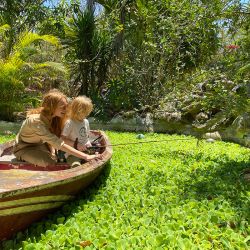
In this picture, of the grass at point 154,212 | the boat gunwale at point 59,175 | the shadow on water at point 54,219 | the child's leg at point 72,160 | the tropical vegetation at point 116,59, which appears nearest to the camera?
the boat gunwale at point 59,175

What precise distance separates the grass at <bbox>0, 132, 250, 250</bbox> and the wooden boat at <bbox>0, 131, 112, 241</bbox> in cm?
12

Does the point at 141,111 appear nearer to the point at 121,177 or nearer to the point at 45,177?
the point at 121,177

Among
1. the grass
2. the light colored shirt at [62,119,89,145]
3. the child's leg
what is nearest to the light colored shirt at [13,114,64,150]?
the child's leg

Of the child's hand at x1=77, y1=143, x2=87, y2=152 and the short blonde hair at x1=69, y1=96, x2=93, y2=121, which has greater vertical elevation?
the short blonde hair at x1=69, y1=96, x2=93, y2=121

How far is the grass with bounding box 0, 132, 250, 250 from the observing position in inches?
127

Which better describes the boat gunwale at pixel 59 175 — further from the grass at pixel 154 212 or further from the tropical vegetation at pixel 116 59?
the tropical vegetation at pixel 116 59

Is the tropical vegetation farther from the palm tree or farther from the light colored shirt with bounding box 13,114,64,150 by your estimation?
the light colored shirt with bounding box 13,114,64,150

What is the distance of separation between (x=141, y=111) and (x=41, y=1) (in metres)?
7.52

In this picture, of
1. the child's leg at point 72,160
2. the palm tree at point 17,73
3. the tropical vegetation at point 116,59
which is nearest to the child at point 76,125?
the child's leg at point 72,160

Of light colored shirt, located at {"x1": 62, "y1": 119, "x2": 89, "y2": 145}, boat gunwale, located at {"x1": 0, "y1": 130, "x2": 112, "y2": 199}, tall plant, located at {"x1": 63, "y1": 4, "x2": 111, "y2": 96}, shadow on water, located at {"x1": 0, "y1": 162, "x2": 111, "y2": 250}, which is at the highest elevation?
tall plant, located at {"x1": 63, "y1": 4, "x2": 111, "y2": 96}

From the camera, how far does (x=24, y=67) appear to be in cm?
1181

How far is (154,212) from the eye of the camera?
12.8 ft

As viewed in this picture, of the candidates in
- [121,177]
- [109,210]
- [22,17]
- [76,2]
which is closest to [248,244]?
[109,210]

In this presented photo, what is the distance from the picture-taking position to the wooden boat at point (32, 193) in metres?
3.11
